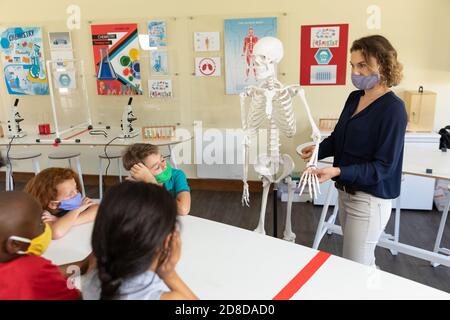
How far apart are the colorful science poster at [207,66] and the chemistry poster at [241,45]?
4.5 inches

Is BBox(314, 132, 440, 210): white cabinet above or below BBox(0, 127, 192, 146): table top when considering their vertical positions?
below

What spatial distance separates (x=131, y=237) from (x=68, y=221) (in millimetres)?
1092

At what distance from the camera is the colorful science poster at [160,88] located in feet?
14.0

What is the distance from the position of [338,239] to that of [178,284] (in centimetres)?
234

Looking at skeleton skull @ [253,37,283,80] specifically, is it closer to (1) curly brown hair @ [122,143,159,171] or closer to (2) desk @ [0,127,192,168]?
(1) curly brown hair @ [122,143,159,171]

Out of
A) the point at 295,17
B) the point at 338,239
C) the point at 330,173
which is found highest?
the point at 295,17

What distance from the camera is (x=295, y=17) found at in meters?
3.88

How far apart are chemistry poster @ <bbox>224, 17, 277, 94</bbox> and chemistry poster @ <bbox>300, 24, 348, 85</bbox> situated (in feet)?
1.21

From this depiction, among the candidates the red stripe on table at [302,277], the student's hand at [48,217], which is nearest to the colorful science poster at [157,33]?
the student's hand at [48,217]

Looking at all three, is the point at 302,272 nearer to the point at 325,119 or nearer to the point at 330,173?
the point at 330,173

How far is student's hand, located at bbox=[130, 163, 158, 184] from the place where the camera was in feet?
6.10

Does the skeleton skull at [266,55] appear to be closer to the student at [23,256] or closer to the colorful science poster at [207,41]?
the student at [23,256]

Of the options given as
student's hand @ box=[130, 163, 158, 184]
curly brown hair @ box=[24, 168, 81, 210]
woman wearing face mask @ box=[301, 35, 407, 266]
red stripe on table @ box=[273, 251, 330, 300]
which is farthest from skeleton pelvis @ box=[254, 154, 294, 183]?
curly brown hair @ box=[24, 168, 81, 210]
